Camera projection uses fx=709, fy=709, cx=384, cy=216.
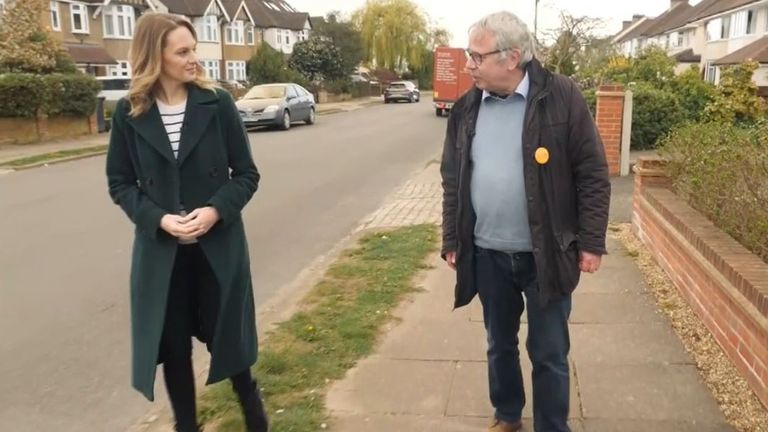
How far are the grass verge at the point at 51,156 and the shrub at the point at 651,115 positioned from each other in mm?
11538

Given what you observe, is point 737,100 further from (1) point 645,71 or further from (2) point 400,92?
(2) point 400,92

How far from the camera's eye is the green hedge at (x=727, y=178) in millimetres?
4340

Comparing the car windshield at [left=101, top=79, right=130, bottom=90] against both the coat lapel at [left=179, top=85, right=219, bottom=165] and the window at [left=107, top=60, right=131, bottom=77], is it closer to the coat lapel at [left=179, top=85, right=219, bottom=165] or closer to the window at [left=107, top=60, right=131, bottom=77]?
the window at [left=107, top=60, right=131, bottom=77]

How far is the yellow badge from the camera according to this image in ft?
8.84

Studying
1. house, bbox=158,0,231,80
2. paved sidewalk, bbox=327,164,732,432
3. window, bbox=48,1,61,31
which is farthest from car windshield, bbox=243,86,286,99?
house, bbox=158,0,231,80

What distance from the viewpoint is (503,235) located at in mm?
2885

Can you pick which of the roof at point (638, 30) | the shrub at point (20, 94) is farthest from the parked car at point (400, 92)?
the roof at point (638, 30)

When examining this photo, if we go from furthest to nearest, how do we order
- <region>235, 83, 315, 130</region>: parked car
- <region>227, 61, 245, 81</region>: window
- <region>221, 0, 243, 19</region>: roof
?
<region>227, 61, 245, 81</region>: window
<region>221, 0, 243, 19</region>: roof
<region>235, 83, 315, 130</region>: parked car

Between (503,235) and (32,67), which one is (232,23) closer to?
(32,67)

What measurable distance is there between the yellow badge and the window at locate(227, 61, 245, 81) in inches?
2093

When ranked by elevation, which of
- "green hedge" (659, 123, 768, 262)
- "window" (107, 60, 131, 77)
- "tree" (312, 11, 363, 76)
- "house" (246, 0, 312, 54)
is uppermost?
"house" (246, 0, 312, 54)

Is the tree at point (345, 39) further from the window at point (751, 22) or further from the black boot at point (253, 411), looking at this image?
the black boot at point (253, 411)

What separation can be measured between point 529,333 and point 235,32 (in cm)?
5524

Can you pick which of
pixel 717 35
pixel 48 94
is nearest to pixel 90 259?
pixel 48 94
